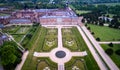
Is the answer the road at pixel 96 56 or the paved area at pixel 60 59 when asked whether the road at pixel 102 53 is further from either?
the paved area at pixel 60 59

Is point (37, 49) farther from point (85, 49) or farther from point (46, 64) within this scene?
point (85, 49)

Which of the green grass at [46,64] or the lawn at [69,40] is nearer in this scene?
the green grass at [46,64]

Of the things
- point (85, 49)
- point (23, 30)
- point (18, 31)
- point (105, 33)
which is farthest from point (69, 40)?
point (18, 31)

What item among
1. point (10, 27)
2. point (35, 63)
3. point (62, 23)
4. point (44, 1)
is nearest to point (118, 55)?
point (35, 63)

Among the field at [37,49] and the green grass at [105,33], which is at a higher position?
the field at [37,49]

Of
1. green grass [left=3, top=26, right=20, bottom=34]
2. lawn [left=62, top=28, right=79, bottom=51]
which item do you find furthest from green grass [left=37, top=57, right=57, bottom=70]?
green grass [left=3, top=26, right=20, bottom=34]

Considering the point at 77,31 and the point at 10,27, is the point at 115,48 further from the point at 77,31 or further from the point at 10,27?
the point at 10,27

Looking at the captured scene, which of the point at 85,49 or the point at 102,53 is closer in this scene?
the point at 102,53

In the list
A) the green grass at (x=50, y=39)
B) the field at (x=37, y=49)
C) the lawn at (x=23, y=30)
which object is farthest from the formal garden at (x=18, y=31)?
the green grass at (x=50, y=39)

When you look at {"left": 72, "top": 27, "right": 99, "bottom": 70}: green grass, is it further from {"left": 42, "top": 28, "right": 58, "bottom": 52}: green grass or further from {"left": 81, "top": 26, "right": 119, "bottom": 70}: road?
{"left": 42, "top": 28, "right": 58, "bottom": 52}: green grass
